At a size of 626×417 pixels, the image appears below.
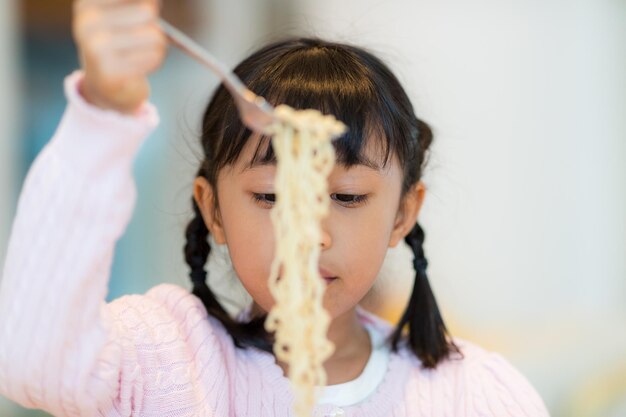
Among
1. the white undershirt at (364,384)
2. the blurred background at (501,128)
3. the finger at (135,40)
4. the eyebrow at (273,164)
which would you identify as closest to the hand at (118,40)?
the finger at (135,40)

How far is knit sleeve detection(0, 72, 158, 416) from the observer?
723mm

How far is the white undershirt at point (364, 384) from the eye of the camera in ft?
3.55

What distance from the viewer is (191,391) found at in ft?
3.20

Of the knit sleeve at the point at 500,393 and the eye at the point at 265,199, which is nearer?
the eye at the point at 265,199

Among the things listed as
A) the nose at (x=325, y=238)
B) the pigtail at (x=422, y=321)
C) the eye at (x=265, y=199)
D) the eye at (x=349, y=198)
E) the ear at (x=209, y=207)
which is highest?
the eye at (x=349, y=198)

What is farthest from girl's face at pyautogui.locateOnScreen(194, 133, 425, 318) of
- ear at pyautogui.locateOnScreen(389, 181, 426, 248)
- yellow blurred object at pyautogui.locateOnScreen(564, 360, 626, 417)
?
yellow blurred object at pyautogui.locateOnScreen(564, 360, 626, 417)

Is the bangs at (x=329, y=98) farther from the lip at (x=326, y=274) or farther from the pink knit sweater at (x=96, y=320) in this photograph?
the pink knit sweater at (x=96, y=320)

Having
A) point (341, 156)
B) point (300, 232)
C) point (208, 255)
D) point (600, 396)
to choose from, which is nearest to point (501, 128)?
point (600, 396)

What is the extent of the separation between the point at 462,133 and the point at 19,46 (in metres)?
1.17

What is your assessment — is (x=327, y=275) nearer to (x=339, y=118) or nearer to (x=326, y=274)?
(x=326, y=274)

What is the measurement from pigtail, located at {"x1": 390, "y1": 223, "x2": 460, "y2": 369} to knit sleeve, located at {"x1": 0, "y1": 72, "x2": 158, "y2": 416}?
543 mm

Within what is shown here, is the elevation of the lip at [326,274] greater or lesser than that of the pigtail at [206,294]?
greater

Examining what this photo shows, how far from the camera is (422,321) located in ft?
4.00

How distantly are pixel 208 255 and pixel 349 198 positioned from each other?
11.9 inches
